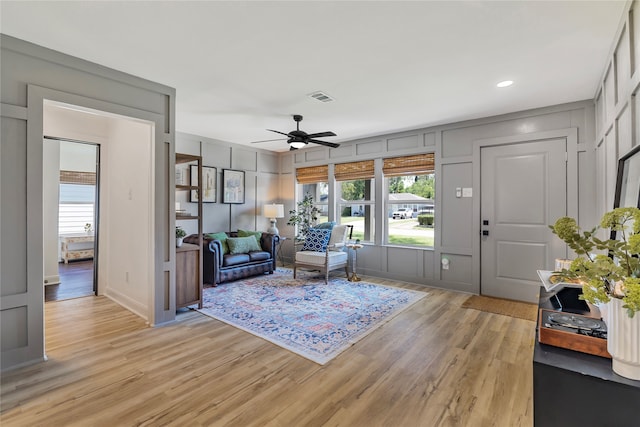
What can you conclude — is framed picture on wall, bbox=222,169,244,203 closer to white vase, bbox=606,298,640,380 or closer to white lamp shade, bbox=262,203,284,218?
white lamp shade, bbox=262,203,284,218

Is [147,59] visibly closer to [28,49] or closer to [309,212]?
[28,49]

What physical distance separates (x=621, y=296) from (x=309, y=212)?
18.4 feet

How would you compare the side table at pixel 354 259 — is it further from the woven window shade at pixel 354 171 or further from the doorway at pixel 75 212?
the doorway at pixel 75 212

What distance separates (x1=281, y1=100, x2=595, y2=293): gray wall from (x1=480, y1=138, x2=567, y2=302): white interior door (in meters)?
0.12

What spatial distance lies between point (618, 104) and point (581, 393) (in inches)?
92.1

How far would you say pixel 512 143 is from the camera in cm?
413

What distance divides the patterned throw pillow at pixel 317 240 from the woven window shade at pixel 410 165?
1.53 m

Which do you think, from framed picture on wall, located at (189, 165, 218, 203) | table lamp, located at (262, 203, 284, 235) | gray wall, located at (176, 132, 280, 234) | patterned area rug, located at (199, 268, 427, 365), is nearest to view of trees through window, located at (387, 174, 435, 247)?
patterned area rug, located at (199, 268, 427, 365)

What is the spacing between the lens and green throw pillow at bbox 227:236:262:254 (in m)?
5.09

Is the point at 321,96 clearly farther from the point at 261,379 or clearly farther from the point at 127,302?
the point at 127,302

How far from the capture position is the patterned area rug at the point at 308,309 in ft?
9.38

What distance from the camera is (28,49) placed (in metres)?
2.40

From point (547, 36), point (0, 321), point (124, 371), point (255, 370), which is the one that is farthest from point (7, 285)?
point (547, 36)

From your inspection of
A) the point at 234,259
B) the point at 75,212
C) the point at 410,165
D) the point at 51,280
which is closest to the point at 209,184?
the point at 234,259
